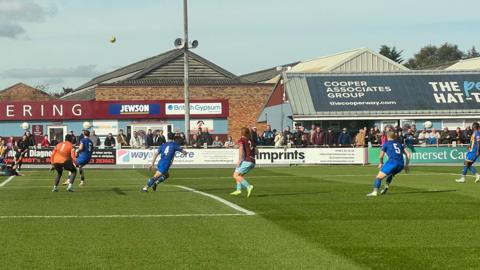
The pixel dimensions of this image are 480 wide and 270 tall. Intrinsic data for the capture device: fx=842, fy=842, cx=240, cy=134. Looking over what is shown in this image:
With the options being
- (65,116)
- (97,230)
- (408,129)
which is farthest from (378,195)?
(65,116)

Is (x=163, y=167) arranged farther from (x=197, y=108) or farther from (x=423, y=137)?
(x=197, y=108)

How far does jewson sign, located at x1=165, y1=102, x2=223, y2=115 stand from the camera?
52594 mm

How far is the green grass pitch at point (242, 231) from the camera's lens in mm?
9539

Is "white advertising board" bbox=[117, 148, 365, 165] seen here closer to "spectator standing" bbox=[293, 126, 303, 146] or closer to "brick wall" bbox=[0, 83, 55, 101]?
"spectator standing" bbox=[293, 126, 303, 146]

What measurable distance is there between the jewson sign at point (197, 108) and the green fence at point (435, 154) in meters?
14.6

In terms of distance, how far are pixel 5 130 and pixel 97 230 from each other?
138 feet

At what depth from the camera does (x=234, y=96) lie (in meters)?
60.4

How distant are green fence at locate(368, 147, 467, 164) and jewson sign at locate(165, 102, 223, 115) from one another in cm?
1463

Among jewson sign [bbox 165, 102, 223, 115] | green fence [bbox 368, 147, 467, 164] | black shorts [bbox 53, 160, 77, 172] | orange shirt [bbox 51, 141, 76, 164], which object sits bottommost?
green fence [bbox 368, 147, 467, 164]

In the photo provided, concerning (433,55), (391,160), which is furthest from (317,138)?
(433,55)

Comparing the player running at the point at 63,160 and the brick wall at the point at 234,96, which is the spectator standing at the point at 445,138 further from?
the player running at the point at 63,160

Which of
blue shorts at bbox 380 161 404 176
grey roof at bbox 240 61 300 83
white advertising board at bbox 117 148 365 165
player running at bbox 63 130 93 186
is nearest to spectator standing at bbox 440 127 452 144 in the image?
white advertising board at bbox 117 148 365 165

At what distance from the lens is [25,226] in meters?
12.8

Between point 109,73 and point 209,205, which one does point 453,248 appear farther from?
point 109,73
